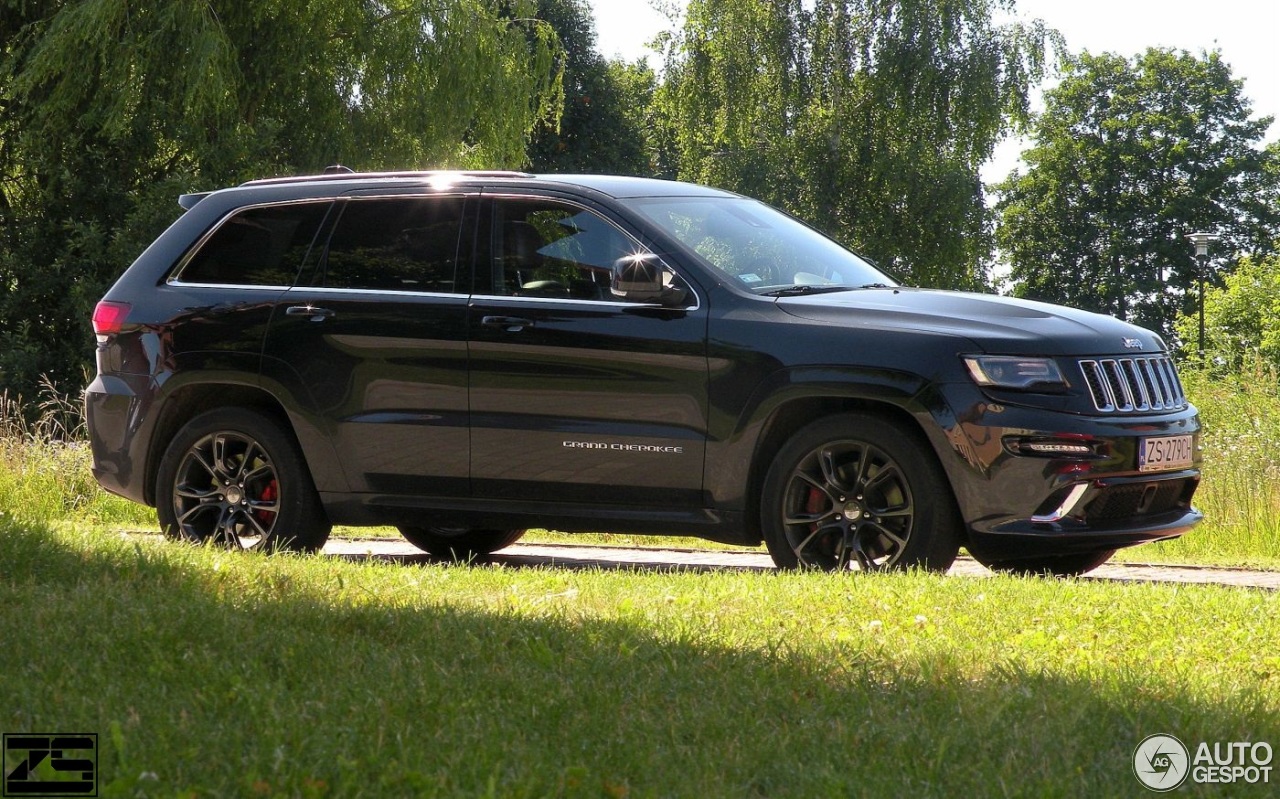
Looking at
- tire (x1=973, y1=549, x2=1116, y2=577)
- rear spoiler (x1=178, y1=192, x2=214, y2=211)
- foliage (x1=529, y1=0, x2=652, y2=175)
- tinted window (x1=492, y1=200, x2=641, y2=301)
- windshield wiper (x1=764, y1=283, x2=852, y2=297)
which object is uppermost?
foliage (x1=529, y1=0, x2=652, y2=175)

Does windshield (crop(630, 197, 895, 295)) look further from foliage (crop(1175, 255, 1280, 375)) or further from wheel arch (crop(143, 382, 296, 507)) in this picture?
foliage (crop(1175, 255, 1280, 375))

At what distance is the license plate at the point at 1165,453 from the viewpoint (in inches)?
283

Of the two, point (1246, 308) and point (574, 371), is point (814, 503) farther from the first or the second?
point (1246, 308)

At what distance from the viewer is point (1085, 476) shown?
275 inches

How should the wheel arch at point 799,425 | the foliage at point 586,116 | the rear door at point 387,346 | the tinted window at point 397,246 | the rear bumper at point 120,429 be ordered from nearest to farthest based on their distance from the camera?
the wheel arch at point 799,425 → the rear door at point 387,346 → the tinted window at point 397,246 → the rear bumper at point 120,429 → the foliage at point 586,116

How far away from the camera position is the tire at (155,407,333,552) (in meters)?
8.45

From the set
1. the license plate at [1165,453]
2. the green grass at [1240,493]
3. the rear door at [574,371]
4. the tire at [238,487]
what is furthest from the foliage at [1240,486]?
the tire at [238,487]

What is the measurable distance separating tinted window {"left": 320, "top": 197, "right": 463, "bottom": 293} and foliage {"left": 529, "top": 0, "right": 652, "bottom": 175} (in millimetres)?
43272

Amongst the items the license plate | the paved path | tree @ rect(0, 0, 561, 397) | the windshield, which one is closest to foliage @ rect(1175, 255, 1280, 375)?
tree @ rect(0, 0, 561, 397)

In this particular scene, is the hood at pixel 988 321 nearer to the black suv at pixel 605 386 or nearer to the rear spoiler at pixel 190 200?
the black suv at pixel 605 386

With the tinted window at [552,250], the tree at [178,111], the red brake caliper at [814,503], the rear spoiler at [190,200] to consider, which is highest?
the tree at [178,111]

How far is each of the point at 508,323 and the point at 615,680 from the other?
320 centimetres

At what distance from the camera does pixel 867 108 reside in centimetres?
4400

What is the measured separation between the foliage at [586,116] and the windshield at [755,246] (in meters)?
43.3
